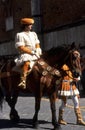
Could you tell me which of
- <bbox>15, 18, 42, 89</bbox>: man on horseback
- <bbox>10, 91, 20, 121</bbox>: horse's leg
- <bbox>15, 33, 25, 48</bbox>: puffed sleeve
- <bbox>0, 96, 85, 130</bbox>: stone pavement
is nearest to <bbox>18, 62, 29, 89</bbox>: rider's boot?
<bbox>15, 18, 42, 89</bbox>: man on horseback

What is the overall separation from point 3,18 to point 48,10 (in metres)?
7.23

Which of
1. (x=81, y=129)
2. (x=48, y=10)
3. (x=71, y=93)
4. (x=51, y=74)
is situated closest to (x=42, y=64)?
(x=51, y=74)

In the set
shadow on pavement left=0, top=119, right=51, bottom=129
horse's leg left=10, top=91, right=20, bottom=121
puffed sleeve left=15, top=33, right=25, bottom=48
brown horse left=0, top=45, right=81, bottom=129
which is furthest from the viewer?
horse's leg left=10, top=91, right=20, bottom=121

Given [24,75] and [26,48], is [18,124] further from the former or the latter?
[26,48]

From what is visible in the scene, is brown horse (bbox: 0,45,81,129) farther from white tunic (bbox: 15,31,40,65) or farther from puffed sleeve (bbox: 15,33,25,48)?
puffed sleeve (bbox: 15,33,25,48)

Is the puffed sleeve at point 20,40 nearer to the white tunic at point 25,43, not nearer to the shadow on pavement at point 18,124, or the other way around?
the white tunic at point 25,43

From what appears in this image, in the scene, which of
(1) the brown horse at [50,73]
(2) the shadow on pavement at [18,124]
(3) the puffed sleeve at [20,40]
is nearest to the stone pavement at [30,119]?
(2) the shadow on pavement at [18,124]

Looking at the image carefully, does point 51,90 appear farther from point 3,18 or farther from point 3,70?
point 3,18

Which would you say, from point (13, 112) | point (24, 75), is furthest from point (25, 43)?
point (13, 112)

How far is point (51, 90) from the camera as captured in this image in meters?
10.2

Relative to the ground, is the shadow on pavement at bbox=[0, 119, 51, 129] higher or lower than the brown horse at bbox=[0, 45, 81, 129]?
lower

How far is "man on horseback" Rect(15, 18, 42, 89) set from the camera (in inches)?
400

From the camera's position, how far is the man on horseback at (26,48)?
1017cm

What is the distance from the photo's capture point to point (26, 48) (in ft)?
33.4
